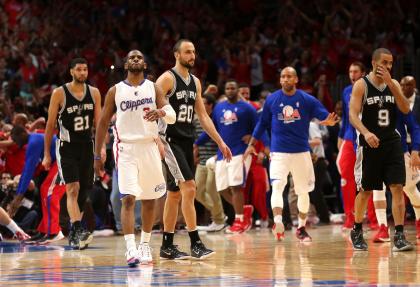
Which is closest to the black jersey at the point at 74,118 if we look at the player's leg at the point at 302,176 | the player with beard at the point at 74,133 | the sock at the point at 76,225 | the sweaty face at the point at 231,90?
the player with beard at the point at 74,133

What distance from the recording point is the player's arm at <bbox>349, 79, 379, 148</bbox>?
10.5 m

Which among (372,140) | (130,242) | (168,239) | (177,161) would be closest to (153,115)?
(177,161)

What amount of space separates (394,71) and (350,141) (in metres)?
4.26

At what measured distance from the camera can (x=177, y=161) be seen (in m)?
10.1

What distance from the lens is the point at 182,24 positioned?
2256 centimetres

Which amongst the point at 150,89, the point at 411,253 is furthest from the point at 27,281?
the point at 411,253

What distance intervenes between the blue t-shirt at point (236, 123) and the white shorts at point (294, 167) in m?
2.22

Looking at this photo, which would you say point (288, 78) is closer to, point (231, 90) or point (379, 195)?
point (379, 195)

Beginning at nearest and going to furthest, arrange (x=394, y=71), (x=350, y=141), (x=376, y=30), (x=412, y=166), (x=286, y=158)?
(x=412, y=166) → (x=286, y=158) → (x=350, y=141) → (x=394, y=71) → (x=376, y=30)

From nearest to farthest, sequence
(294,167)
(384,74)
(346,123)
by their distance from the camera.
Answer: (384,74) < (294,167) < (346,123)

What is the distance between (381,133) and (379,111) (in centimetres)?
25

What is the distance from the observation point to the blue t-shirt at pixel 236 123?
14914 millimetres

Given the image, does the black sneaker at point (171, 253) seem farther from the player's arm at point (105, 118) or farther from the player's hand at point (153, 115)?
the player's hand at point (153, 115)

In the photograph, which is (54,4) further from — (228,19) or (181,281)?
(181,281)
